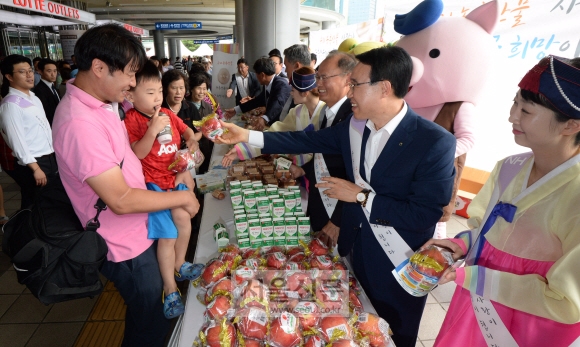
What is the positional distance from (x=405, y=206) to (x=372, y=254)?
314 mm

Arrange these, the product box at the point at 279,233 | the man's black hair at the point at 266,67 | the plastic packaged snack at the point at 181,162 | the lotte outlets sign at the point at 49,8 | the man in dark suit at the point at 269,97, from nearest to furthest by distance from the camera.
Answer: the product box at the point at 279,233
the plastic packaged snack at the point at 181,162
the man in dark suit at the point at 269,97
the man's black hair at the point at 266,67
the lotte outlets sign at the point at 49,8

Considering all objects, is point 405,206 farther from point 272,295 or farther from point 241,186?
point 241,186

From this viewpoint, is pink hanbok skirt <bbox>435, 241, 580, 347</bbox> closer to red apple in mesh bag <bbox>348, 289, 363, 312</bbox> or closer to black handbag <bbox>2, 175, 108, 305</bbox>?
red apple in mesh bag <bbox>348, 289, 363, 312</bbox>

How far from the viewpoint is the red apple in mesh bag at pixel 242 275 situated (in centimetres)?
135

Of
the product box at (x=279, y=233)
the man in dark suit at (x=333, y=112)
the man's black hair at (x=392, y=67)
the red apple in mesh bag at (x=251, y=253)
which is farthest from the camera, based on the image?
the man in dark suit at (x=333, y=112)

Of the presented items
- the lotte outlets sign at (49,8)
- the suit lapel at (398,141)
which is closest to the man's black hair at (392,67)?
the suit lapel at (398,141)

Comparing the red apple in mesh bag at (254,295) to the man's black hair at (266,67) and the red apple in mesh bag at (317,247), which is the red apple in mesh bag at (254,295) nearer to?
the red apple in mesh bag at (317,247)

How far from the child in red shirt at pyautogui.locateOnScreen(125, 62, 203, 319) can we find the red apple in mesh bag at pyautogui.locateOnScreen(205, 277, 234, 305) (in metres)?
0.32

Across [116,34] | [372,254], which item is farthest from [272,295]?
[116,34]

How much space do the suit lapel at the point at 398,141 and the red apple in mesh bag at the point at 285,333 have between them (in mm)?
762

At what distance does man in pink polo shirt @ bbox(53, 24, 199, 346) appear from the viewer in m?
1.16

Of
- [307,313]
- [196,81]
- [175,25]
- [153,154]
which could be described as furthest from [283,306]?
[175,25]

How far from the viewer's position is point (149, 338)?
1.59 m

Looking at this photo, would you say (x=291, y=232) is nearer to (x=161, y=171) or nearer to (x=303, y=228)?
(x=303, y=228)
